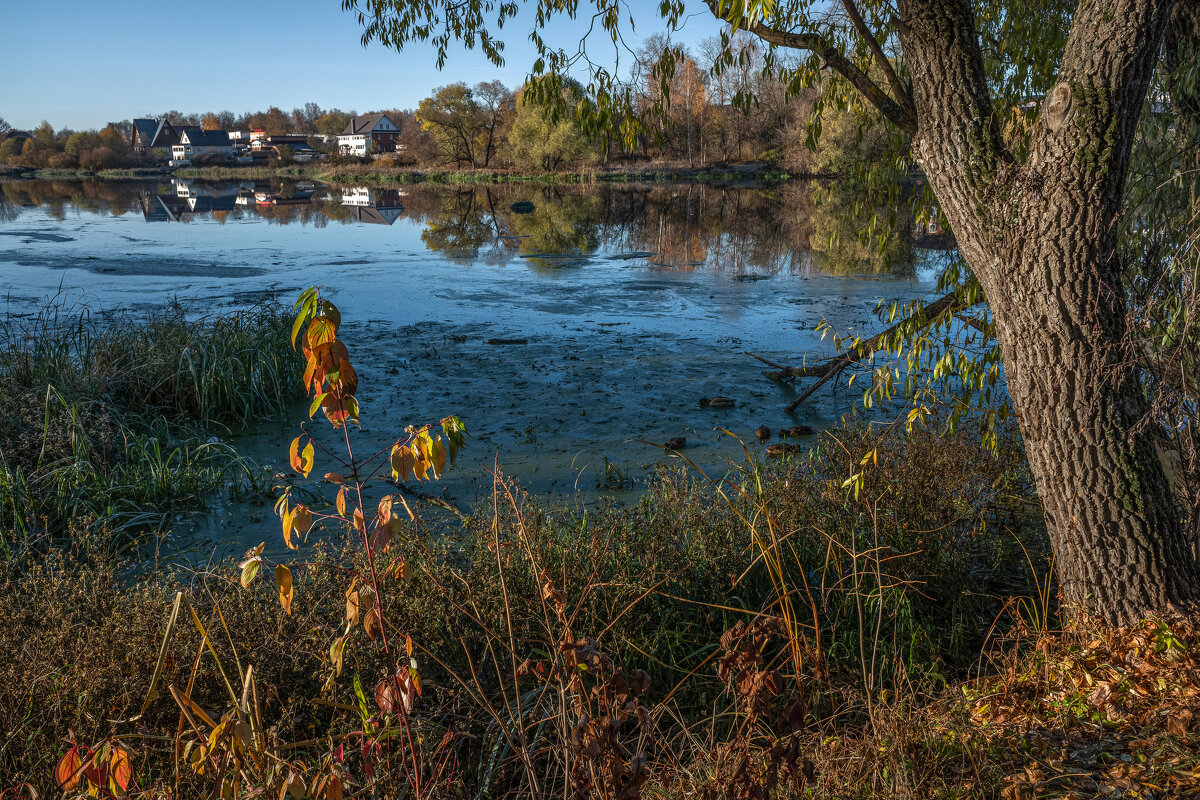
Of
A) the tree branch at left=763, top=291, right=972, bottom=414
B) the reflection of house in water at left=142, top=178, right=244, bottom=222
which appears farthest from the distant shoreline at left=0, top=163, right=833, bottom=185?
the tree branch at left=763, top=291, right=972, bottom=414

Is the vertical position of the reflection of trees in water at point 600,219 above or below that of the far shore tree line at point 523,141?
below

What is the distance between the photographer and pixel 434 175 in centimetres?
5272

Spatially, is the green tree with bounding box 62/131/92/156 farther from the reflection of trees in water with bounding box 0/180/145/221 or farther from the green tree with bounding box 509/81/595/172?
the green tree with bounding box 509/81/595/172

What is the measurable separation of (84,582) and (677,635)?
2.55m

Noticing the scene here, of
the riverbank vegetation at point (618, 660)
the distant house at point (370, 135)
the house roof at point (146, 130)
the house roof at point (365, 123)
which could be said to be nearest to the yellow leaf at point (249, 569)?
the riverbank vegetation at point (618, 660)

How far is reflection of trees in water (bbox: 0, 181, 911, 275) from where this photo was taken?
1667 cm

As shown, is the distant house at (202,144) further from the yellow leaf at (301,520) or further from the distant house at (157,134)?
the yellow leaf at (301,520)

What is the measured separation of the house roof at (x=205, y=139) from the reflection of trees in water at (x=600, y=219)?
180 ft

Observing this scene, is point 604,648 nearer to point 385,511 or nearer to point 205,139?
point 385,511

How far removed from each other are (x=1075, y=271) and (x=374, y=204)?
33.9 metres

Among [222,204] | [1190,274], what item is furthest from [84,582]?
[222,204]

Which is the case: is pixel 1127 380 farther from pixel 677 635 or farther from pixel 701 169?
pixel 701 169

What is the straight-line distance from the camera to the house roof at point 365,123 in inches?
3590

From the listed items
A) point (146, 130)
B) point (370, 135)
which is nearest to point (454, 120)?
point (370, 135)
